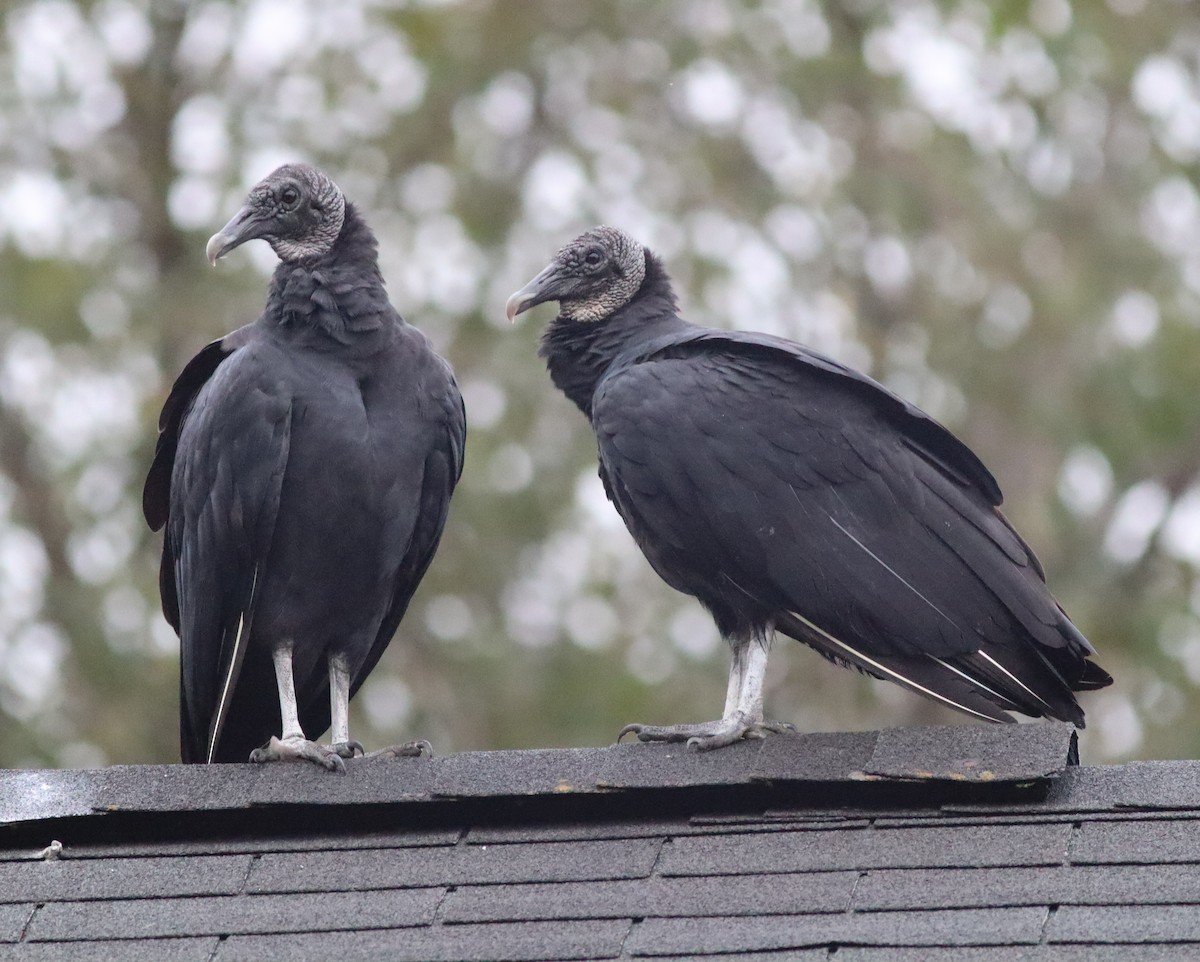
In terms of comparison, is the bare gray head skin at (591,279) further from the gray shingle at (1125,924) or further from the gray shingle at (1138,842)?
the gray shingle at (1125,924)

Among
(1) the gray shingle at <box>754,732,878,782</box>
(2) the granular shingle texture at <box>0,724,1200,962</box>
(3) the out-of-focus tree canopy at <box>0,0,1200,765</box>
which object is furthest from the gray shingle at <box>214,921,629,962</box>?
(3) the out-of-focus tree canopy at <box>0,0,1200,765</box>

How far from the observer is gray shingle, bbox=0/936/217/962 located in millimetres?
2516

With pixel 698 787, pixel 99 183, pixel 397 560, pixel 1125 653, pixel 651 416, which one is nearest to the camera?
pixel 698 787

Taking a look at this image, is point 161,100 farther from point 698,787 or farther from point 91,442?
point 698,787

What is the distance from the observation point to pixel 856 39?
9.80 meters

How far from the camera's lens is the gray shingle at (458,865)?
263cm

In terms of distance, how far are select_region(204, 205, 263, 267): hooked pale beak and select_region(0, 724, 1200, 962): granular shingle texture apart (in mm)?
1240

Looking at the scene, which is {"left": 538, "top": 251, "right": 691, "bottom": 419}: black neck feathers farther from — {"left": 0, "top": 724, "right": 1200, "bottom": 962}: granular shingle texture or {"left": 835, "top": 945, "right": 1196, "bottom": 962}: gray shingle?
{"left": 835, "top": 945, "right": 1196, "bottom": 962}: gray shingle

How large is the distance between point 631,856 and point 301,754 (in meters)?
0.82

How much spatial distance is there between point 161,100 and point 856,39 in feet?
12.0

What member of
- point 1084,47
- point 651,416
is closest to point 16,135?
point 1084,47

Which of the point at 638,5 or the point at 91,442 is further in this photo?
the point at 638,5

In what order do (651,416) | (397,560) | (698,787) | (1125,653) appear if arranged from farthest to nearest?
(1125,653)
(397,560)
(651,416)
(698,787)

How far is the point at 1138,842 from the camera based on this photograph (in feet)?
8.20
